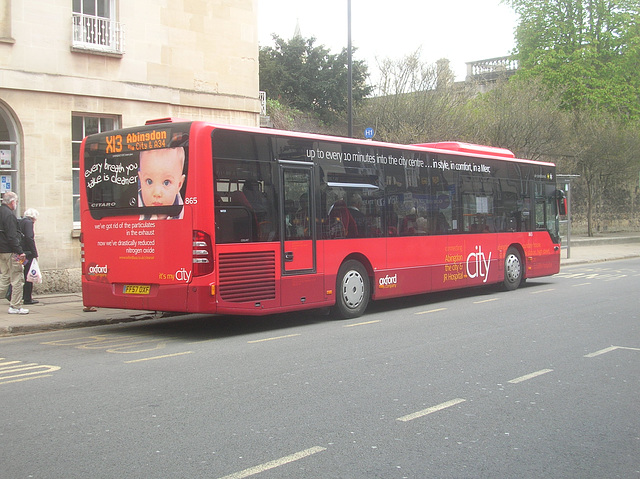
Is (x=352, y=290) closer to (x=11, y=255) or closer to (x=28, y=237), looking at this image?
(x=11, y=255)

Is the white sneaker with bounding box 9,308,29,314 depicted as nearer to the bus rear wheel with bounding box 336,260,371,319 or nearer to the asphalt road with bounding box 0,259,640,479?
the asphalt road with bounding box 0,259,640,479

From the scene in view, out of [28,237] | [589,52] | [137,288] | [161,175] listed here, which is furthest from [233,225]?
[589,52]

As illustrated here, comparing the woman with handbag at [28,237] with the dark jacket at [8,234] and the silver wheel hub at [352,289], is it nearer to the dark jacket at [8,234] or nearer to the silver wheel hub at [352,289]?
the dark jacket at [8,234]

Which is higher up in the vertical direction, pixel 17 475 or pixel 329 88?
pixel 329 88

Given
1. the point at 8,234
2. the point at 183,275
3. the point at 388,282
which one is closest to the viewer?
the point at 183,275

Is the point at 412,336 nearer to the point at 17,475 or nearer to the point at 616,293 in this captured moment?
the point at 17,475

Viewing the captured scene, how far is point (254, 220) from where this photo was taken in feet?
33.6

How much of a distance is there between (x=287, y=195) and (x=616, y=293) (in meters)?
8.25

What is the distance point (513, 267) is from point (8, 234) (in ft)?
34.9

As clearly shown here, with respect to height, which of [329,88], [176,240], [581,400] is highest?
[329,88]

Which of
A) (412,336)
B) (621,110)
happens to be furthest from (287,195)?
(621,110)

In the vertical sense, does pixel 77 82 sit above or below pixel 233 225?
above

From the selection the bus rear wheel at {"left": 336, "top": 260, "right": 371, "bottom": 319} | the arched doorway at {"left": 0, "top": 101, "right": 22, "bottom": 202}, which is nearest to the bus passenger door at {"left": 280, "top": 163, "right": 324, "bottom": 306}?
the bus rear wheel at {"left": 336, "top": 260, "right": 371, "bottom": 319}

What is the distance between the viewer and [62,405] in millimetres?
6164
